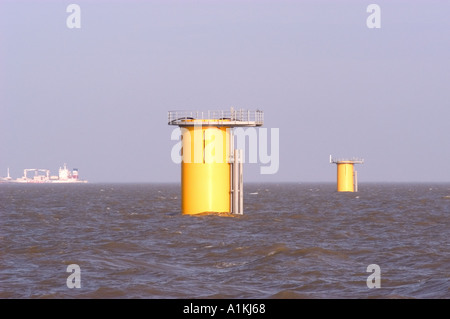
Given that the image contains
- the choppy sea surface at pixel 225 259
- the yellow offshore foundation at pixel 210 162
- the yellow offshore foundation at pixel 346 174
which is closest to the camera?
the choppy sea surface at pixel 225 259

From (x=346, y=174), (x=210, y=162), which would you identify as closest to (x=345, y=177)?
(x=346, y=174)

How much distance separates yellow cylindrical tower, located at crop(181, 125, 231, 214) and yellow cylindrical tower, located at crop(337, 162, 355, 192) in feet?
225

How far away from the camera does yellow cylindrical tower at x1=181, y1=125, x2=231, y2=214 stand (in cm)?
3778

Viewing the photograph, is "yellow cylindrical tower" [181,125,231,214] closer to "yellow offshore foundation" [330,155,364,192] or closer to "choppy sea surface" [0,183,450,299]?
"choppy sea surface" [0,183,450,299]

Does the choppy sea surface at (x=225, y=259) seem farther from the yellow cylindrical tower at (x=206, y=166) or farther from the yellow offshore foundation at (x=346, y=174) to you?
the yellow offshore foundation at (x=346, y=174)

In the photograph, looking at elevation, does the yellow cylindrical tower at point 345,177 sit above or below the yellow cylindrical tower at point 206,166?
below

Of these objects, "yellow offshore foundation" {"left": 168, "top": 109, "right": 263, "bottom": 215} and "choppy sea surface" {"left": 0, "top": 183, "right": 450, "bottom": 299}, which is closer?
"choppy sea surface" {"left": 0, "top": 183, "right": 450, "bottom": 299}

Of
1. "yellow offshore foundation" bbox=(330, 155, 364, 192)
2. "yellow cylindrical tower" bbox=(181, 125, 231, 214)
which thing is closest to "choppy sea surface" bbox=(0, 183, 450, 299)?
"yellow cylindrical tower" bbox=(181, 125, 231, 214)

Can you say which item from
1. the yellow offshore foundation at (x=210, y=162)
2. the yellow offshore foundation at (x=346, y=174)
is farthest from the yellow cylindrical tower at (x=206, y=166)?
the yellow offshore foundation at (x=346, y=174)

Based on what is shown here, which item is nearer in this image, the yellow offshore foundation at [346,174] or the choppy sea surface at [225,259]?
the choppy sea surface at [225,259]

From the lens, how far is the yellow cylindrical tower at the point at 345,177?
347ft

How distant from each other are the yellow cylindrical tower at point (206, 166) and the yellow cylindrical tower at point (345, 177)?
68.6 m
